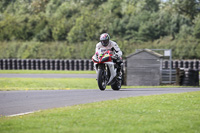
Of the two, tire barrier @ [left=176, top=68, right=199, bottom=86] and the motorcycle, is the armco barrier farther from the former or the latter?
the motorcycle

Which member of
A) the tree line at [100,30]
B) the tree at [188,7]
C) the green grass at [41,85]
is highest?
the tree at [188,7]

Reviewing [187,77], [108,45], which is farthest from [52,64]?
[108,45]

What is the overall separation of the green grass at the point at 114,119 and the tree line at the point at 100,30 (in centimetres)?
3865

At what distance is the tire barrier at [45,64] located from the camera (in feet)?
128

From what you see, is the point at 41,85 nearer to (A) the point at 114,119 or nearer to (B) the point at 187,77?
(B) the point at 187,77

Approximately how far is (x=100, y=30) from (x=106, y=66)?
52511 millimetres

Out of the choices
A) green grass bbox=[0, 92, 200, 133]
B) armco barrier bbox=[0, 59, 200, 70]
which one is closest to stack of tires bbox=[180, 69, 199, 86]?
green grass bbox=[0, 92, 200, 133]

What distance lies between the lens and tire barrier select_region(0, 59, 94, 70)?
3891 cm

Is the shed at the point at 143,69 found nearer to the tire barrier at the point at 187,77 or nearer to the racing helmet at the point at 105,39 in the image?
the tire barrier at the point at 187,77

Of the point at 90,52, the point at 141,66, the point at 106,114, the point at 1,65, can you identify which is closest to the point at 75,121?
the point at 106,114

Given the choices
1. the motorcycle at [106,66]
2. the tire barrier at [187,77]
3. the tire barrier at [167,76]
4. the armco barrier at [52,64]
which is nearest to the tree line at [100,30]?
the armco barrier at [52,64]

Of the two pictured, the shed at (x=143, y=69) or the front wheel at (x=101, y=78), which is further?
the shed at (x=143, y=69)

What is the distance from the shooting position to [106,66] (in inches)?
467

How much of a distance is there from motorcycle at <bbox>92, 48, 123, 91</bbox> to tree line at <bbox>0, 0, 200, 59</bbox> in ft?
121
